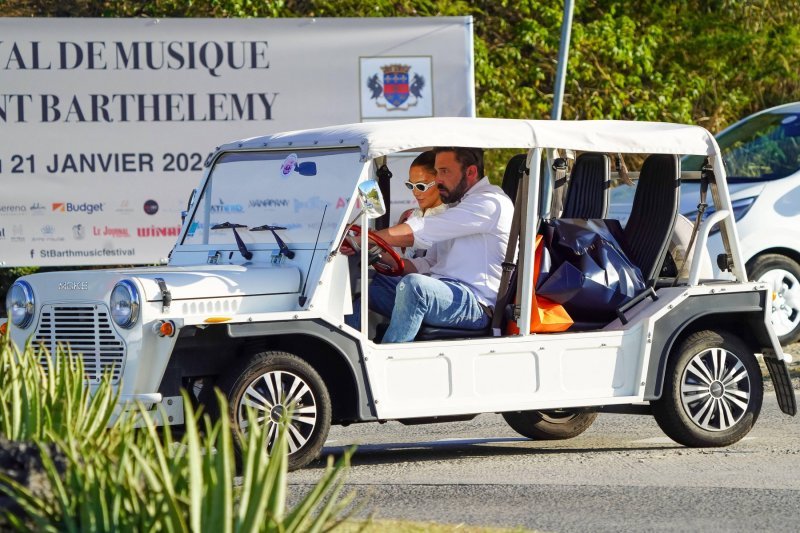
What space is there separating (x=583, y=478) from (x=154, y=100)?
880 centimetres

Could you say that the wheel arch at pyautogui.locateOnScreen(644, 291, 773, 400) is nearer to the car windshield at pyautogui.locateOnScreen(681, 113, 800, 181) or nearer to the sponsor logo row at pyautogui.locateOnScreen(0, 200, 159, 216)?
the car windshield at pyautogui.locateOnScreen(681, 113, 800, 181)

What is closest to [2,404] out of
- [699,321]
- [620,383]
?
[620,383]

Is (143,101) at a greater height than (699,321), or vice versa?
(143,101)

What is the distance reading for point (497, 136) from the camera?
8.12 meters

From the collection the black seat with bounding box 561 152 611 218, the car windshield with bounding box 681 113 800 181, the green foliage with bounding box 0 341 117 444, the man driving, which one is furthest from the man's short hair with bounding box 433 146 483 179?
the car windshield with bounding box 681 113 800 181

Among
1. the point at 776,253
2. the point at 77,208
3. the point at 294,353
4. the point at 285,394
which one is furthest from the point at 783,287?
the point at 285,394

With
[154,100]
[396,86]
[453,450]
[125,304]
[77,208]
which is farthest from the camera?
[396,86]

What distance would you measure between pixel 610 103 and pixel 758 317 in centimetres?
1128

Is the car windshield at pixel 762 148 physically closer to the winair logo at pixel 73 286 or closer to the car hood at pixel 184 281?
the car hood at pixel 184 281

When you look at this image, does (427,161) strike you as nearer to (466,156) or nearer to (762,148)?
(466,156)

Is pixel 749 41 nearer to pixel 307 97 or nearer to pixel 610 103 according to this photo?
pixel 610 103

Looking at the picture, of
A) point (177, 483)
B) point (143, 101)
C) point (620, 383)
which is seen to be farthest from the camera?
point (143, 101)

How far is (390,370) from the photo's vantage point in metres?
7.80

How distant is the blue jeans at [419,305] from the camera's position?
7922 mm
